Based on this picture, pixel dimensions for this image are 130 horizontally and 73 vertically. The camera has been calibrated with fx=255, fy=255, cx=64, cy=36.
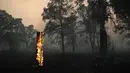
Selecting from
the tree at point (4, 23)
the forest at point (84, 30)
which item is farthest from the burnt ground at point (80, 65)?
the tree at point (4, 23)

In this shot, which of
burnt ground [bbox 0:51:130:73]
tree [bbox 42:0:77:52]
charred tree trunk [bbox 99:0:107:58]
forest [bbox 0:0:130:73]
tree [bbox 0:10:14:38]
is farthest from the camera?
tree [bbox 0:10:14:38]

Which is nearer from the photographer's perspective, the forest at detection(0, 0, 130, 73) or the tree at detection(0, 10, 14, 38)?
the forest at detection(0, 0, 130, 73)

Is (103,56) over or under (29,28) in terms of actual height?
under

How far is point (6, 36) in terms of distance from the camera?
77250 mm

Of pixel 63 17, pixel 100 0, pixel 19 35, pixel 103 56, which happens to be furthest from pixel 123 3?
pixel 19 35

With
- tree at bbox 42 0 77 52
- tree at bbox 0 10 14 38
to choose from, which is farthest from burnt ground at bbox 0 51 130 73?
tree at bbox 0 10 14 38

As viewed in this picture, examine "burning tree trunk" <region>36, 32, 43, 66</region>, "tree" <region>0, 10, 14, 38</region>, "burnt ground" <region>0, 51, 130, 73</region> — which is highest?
"tree" <region>0, 10, 14, 38</region>

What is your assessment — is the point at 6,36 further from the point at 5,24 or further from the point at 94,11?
the point at 94,11

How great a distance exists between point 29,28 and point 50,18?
4039cm

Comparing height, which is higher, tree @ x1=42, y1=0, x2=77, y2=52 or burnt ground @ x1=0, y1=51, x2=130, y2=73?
tree @ x1=42, y1=0, x2=77, y2=52

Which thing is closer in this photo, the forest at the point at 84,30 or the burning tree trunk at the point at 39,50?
the burning tree trunk at the point at 39,50

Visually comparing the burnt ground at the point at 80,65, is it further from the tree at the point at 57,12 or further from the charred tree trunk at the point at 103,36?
the tree at the point at 57,12

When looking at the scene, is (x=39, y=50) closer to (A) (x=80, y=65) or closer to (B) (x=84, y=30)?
(A) (x=80, y=65)

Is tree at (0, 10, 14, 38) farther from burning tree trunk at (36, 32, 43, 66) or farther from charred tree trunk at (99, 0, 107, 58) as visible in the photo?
burning tree trunk at (36, 32, 43, 66)
